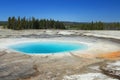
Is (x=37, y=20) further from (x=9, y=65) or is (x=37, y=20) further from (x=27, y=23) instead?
(x=9, y=65)

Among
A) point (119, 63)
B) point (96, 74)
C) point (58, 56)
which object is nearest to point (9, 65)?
point (58, 56)

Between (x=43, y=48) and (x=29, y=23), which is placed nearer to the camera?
(x=43, y=48)

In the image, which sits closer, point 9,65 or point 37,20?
point 9,65

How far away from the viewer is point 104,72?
922 centimetres

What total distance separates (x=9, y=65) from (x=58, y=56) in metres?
3.45

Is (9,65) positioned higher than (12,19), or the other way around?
(12,19)

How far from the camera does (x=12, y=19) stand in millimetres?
38969

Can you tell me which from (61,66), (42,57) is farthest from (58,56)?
(61,66)

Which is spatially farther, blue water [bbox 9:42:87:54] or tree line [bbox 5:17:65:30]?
tree line [bbox 5:17:65:30]

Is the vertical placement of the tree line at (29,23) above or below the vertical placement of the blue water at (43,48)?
above

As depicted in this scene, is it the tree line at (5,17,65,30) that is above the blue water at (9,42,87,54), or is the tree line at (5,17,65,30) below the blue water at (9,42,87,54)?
above

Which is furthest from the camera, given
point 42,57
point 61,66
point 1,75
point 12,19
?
point 12,19

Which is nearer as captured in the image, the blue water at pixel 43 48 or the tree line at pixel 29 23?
the blue water at pixel 43 48

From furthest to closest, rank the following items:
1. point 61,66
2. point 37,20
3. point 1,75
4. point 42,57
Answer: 1. point 37,20
2. point 42,57
3. point 61,66
4. point 1,75
